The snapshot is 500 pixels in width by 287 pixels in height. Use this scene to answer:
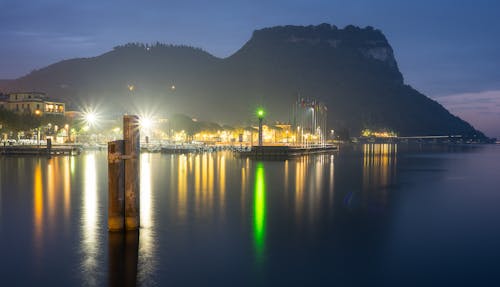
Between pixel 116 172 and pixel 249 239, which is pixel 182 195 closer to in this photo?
pixel 249 239

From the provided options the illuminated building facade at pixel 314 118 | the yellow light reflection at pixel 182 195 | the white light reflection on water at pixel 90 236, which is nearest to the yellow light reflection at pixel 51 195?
the white light reflection on water at pixel 90 236

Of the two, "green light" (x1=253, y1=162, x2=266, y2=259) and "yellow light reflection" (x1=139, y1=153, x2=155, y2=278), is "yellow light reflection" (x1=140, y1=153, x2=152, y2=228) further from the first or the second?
"green light" (x1=253, y1=162, x2=266, y2=259)

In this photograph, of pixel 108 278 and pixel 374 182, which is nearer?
pixel 108 278

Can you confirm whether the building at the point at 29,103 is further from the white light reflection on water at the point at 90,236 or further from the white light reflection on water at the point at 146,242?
the white light reflection on water at the point at 146,242

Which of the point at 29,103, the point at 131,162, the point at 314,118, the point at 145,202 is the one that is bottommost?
the point at 145,202

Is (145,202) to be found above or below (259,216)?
above

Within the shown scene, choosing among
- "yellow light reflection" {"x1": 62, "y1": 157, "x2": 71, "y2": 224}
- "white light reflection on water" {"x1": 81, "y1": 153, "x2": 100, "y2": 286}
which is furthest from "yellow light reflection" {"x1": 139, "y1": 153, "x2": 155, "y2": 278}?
"yellow light reflection" {"x1": 62, "y1": 157, "x2": 71, "y2": 224}

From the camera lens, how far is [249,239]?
1931 centimetres

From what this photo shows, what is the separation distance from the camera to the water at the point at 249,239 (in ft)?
48.6

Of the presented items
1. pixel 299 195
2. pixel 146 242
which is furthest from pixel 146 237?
pixel 299 195

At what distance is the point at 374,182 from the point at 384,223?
71.0ft

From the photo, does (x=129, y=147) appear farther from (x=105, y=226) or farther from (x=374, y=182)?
(x=374, y=182)

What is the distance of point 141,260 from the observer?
15.9 meters

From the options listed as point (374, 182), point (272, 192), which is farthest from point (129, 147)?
point (374, 182)
